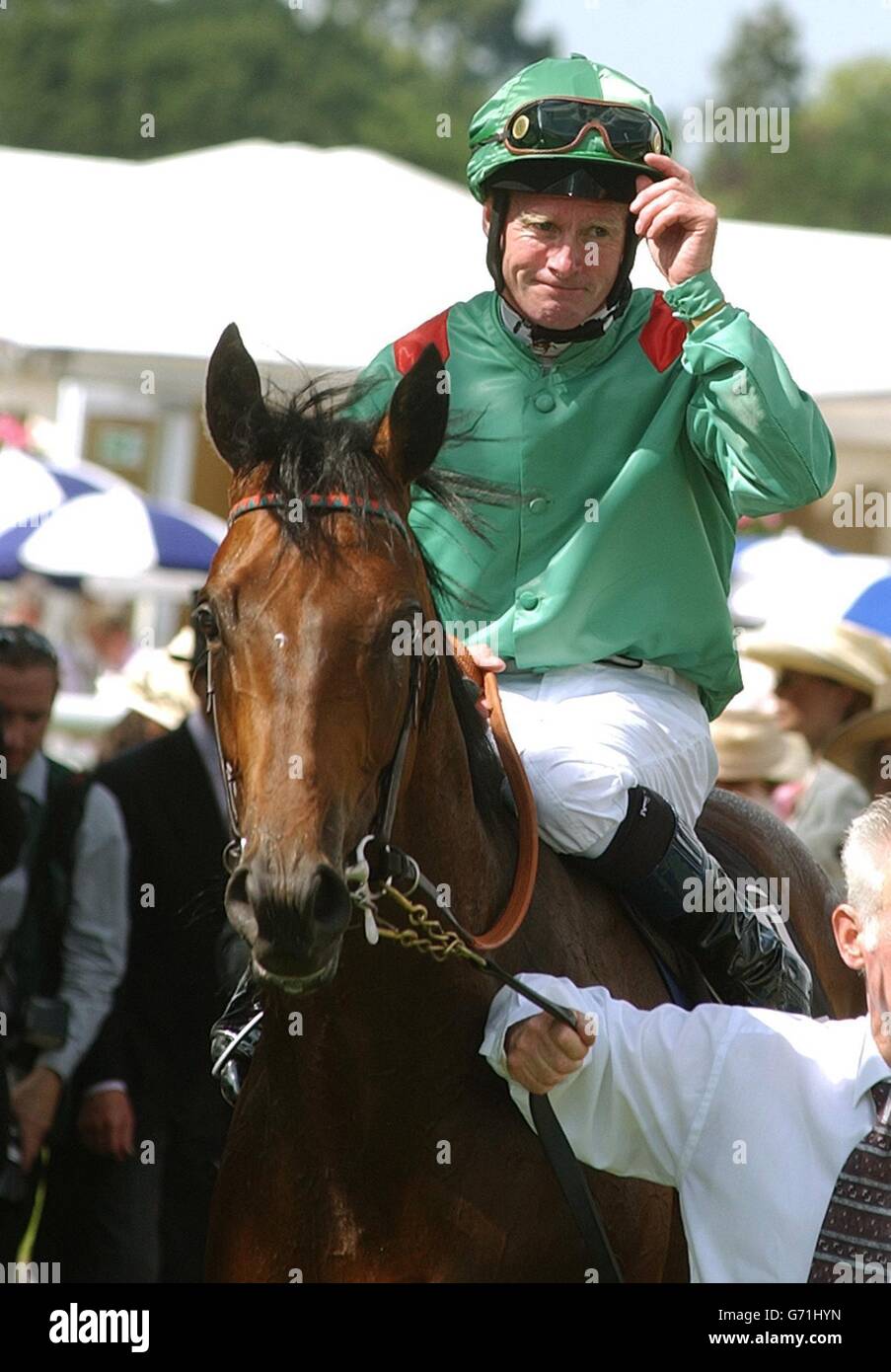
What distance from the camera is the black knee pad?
393 centimetres

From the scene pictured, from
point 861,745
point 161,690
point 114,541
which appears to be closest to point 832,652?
point 861,745

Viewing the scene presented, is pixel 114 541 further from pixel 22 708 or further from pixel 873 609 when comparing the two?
pixel 873 609

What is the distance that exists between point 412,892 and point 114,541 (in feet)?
21.2

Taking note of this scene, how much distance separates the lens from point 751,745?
891cm

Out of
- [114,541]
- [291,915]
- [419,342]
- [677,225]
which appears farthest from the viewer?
[114,541]

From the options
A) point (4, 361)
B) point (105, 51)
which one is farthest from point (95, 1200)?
point (105, 51)

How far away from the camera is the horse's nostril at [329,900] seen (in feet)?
9.94

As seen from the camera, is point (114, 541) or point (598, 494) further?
point (114, 541)

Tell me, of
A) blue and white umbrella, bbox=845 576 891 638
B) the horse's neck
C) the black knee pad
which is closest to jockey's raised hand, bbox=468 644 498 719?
the horse's neck

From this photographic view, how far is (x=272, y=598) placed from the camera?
3264 mm

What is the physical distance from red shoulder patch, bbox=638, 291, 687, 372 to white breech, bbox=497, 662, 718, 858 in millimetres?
632

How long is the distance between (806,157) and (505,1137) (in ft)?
249

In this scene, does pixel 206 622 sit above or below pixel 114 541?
below
